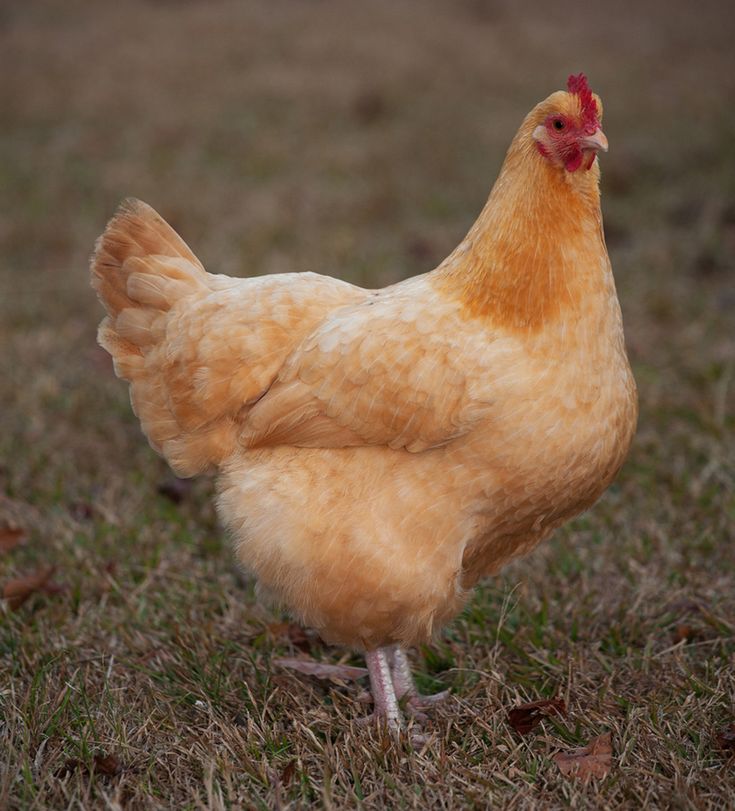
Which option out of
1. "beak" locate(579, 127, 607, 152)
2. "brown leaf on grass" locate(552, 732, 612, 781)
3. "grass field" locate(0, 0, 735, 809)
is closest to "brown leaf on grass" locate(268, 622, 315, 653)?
"grass field" locate(0, 0, 735, 809)

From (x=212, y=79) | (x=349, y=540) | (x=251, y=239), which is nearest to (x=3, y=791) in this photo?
(x=349, y=540)

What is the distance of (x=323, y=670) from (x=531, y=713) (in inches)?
26.5

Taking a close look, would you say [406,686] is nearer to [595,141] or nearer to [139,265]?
[139,265]

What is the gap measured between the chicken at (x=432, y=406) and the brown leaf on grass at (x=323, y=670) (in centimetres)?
22

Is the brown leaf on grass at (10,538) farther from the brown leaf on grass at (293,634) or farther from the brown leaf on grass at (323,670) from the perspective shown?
the brown leaf on grass at (323,670)

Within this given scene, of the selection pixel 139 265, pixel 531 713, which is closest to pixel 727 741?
pixel 531 713

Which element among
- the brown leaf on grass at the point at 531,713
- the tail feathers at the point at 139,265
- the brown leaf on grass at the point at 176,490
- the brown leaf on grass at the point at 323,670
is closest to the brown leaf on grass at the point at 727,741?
the brown leaf on grass at the point at 531,713

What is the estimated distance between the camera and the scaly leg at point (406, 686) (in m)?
2.65

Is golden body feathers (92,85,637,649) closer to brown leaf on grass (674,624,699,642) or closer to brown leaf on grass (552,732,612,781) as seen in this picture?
brown leaf on grass (552,732,612,781)

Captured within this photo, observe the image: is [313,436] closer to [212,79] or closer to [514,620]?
[514,620]

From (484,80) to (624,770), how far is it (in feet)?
32.4

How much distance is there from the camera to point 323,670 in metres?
2.74

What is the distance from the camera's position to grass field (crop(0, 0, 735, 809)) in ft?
7.41

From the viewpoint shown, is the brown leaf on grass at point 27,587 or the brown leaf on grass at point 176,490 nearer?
the brown leaf on grass at point 27,587
